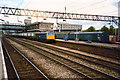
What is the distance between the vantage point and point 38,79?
20.8 feet

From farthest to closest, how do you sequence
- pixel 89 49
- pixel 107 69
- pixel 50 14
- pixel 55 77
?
1. pixel 50 14
2. pixel 89 49
3. pixel 107 69
4. pixel 55 77

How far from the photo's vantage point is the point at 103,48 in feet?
45.2

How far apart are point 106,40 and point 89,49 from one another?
10201 mm

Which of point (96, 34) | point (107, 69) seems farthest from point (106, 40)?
point (107, 69)

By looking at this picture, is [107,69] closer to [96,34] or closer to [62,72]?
[62,72]

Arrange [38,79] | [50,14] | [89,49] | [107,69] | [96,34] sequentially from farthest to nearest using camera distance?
1. [50,14]
2. [96,34]
3. [89,49]
4. [107,69]
5. [38,79]

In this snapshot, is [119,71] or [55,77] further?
[119,71]

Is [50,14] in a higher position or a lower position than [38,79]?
higher


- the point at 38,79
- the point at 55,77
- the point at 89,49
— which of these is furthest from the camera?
the point at 89,49

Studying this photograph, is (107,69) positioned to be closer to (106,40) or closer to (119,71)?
(119,71)

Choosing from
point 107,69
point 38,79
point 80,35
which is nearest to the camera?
point 38,79

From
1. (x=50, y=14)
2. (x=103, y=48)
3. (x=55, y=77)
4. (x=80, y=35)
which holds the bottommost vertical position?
(x=55, y=77)

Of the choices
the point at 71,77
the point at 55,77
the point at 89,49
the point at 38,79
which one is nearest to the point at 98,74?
the point at 71,77

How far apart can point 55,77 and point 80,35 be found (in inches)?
865
